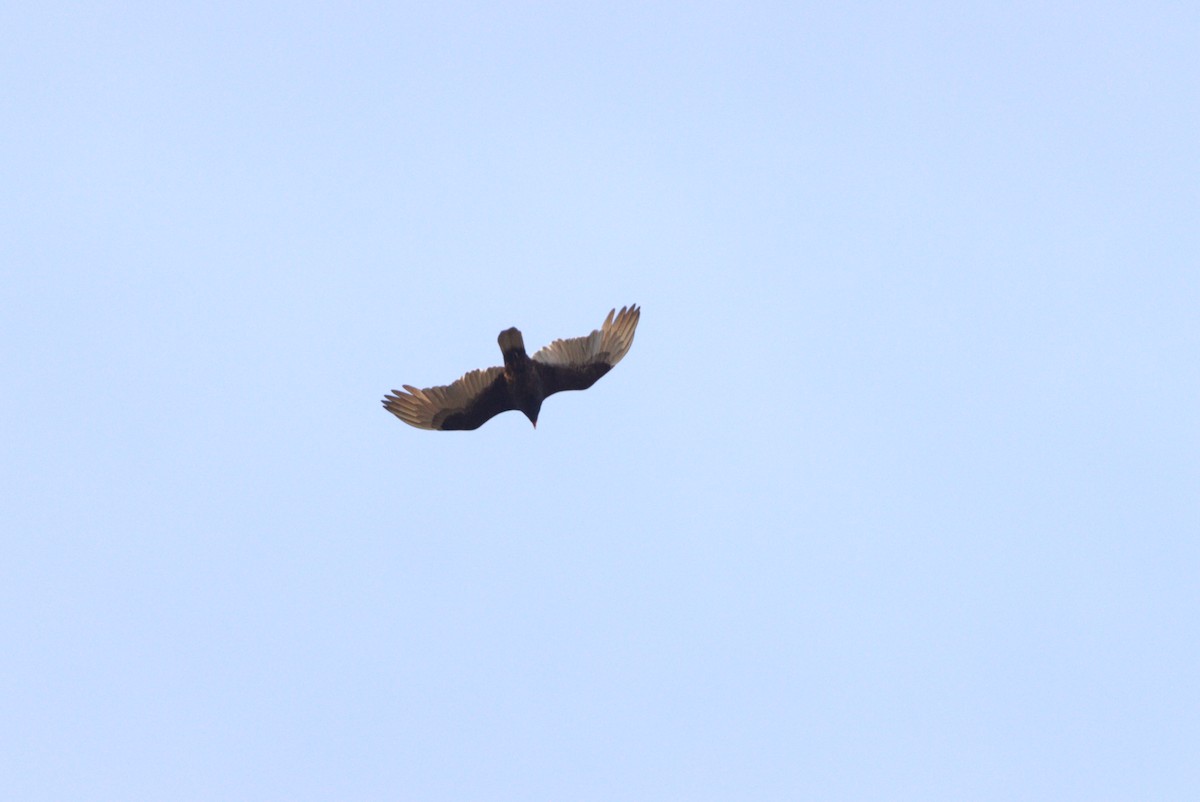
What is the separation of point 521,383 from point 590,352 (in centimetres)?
103

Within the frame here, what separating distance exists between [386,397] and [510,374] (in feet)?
6.02

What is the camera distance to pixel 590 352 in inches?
709

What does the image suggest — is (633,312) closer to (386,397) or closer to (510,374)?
(510,374)

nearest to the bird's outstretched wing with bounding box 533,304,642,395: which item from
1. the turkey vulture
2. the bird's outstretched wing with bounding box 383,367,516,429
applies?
the turkey vulture

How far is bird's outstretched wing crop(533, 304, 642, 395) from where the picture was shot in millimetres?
17953

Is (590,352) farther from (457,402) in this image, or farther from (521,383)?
(457,402)

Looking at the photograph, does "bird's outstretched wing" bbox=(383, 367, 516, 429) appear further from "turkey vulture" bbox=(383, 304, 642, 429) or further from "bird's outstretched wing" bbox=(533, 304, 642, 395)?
"bird's outstretched wing" bbox=(533, 304, 642, 395)

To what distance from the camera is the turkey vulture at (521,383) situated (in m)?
18.0

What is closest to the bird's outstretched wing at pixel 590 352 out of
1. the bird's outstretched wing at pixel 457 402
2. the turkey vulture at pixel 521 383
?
the turkey vulture at pixel 521 383

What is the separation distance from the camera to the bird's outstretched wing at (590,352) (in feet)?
58.9

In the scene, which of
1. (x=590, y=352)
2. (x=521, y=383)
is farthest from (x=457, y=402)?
(x=590, y=352)

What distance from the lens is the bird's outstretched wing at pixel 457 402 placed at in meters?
→ 18.1

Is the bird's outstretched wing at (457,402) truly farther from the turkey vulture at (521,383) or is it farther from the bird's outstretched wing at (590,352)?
the bird's outstretched wing at (590,352)

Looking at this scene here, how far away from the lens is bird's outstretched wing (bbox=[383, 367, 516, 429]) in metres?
18.1
